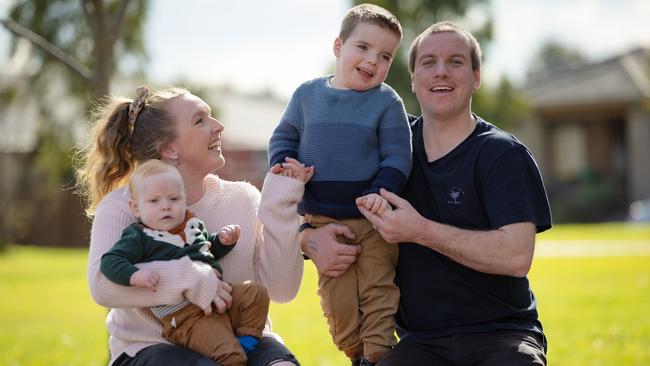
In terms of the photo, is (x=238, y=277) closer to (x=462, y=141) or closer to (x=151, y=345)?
(x=151, y=345)

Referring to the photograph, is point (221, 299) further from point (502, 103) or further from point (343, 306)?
point (502, 103)

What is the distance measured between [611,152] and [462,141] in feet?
92.5

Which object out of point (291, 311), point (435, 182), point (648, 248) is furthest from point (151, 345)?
point (648, 248)

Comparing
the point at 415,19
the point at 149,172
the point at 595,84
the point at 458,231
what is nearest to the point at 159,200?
the point at 149,172

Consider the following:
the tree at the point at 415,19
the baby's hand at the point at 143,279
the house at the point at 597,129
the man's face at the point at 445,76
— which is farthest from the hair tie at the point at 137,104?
the house at the point at 597,129

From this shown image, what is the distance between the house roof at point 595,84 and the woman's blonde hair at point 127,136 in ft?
87.7

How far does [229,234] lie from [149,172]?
424mm

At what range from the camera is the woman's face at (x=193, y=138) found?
12.1 ft

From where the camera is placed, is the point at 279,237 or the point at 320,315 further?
the point at 320,315

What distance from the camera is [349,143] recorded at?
3766 mm

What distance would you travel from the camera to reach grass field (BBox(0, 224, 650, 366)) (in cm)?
734

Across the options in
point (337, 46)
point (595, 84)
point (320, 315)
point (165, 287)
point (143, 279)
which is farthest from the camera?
point (595, 84)

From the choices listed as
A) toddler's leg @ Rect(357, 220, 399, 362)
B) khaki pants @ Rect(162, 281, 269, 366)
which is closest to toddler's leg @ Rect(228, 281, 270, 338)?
khaki pants @ Rect(162, 281, 269, 366)

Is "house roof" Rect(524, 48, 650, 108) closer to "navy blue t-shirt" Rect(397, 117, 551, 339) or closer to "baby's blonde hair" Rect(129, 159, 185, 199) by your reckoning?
→ "navy blue t-shirt" Rect(397, 117, 551, 339)
